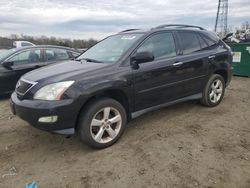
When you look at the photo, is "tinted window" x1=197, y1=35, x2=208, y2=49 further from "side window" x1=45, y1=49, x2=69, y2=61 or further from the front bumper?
"side window" x1=45, y1=49, x2=69, y2=61

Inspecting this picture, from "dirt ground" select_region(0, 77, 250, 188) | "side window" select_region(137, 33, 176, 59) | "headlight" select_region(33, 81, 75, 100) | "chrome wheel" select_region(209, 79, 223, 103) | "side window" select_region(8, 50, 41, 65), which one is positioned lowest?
"dirt ground" select_region(0, 77, 250, 188)

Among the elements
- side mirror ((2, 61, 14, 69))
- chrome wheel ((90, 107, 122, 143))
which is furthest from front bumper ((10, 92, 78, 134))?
side mirror ((2, 61, 14, 69))

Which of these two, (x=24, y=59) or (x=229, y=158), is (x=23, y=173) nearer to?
(x=229, y=158)

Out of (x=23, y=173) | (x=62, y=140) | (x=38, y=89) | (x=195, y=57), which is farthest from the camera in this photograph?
(x=195, y=57)

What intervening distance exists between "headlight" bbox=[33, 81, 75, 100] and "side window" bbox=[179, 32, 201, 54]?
7.77 feet

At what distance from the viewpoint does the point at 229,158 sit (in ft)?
10.3

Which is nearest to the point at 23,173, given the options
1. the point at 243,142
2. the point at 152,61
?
the point at 152,61

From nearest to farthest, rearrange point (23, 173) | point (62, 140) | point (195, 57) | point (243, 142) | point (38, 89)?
point (23, 173)
point (38, 89)
point (243, 142)
point (62, 140)
point (195, 57)

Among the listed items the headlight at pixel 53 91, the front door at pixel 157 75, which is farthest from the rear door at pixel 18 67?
the front door at pixel 157 75

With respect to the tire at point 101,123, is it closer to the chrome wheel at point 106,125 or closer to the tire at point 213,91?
the chrome wheel at point 106,125

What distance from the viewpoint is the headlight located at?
3.07 meters

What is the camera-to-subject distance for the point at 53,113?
119 inches

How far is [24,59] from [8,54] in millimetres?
427

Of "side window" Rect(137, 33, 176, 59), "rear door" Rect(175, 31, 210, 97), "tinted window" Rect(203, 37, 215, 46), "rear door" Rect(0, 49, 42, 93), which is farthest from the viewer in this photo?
"rear door" Rect(0, 49, 42, 93)
